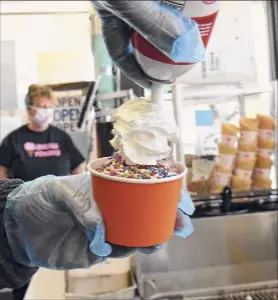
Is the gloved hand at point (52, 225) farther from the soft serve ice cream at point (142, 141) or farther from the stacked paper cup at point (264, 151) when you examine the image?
the stacked paper cup at point (264, 151)

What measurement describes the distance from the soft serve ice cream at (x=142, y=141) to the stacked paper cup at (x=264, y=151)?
4.23 feet

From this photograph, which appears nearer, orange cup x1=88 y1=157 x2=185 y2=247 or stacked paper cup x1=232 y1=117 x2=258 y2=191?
orange cup x1=88 y1=157 x2=185 y2=247

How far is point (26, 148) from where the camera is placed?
1.95 meters

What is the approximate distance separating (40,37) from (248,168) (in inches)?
76.3

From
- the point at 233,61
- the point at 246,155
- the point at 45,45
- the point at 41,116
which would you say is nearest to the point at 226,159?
the point at 246,155

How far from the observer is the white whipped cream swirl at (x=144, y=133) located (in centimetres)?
54

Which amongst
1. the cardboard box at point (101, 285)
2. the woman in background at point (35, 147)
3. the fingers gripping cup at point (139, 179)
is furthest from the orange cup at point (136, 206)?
the woman in background at point (35, 147)

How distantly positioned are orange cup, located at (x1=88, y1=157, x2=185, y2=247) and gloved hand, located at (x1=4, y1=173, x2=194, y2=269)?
0.05 m

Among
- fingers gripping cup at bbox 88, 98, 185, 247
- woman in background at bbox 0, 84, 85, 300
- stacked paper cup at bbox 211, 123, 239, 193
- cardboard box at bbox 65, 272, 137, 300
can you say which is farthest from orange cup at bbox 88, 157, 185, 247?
woman in background at bbox 0, 84, 85, 300

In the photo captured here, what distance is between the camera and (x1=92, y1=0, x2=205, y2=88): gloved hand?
0.43 metres

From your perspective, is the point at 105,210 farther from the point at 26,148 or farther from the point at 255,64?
the point at 255,64

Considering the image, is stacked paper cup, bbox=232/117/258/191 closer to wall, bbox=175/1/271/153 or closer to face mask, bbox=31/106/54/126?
wall, bbox=175/1/271/153

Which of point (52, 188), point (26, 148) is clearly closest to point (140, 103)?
point (52, 188)

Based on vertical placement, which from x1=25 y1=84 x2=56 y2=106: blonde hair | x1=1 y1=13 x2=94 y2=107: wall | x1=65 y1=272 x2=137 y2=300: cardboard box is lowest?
x1=65 y1=272 x2=137 y2=300: cardboard box
